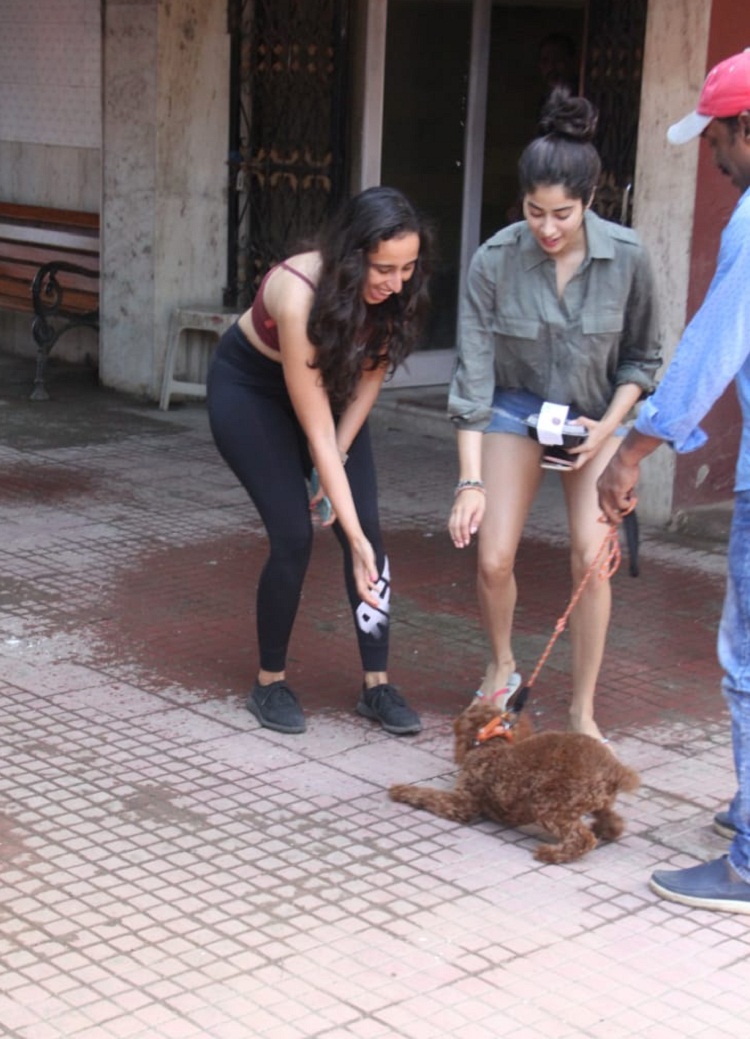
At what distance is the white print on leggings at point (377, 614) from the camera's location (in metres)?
4.94

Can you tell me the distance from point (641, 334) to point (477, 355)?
0.48 m

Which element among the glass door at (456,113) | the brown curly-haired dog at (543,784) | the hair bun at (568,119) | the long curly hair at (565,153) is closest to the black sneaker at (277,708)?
the brown curly-haired dog at (543,784)

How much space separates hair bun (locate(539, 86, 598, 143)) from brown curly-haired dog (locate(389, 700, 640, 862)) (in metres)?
1.58

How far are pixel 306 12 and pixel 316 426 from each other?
5551mm

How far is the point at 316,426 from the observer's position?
466cm

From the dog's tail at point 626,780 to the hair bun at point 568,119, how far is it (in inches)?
67.0

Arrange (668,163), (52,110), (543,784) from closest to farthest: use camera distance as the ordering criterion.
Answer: (543,784)
(668,163)
(52,110)

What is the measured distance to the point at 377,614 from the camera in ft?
16.3

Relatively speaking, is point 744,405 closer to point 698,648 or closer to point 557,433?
point 557,433

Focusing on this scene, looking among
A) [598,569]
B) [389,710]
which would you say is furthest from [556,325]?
[389,710]

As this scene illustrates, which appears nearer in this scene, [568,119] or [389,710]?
[568,119]

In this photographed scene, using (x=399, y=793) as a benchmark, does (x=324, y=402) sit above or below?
above

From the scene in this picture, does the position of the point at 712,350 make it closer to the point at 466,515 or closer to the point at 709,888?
the point at 466,515

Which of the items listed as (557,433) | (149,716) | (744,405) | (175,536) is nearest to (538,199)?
(557,433)
